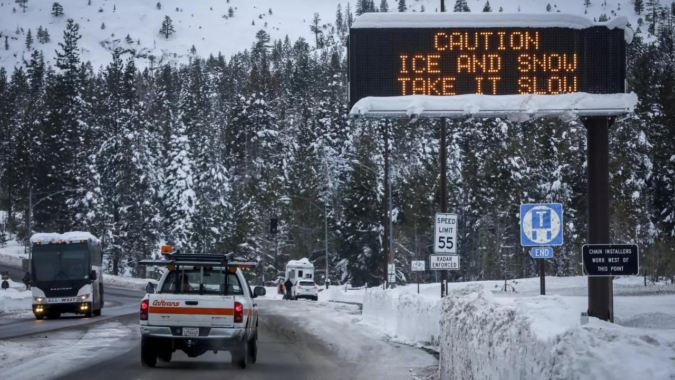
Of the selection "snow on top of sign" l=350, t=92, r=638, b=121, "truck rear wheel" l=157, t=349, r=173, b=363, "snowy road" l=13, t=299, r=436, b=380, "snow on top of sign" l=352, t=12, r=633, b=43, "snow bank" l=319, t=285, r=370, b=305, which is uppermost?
"snow on top of sign" l=352, t=12, r=633, b=43

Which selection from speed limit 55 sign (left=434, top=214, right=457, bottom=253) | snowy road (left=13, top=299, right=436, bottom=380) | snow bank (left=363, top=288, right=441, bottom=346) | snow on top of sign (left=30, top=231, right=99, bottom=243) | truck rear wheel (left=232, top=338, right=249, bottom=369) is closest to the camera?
snowy road (left=13, top=299, right=436, bottom=380)

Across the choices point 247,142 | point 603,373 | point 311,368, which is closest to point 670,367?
point 603,373

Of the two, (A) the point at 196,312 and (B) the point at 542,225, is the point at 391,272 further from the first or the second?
(A) the point at 196,312

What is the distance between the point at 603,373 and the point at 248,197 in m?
85.2

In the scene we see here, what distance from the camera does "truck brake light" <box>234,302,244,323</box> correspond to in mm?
15859

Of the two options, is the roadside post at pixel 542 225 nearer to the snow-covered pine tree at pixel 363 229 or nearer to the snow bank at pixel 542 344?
the snow bank at pixel 542 344

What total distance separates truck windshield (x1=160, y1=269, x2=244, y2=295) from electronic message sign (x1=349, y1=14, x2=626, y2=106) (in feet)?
14.2

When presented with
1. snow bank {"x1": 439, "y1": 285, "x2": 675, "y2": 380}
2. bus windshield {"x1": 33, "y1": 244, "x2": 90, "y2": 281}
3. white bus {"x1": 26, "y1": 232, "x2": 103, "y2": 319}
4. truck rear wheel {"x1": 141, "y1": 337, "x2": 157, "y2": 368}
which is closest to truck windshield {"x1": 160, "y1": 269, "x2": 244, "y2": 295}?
truck rear wheel {"x1": 141, "y1": 337, "x2": 157, "y2": 368}

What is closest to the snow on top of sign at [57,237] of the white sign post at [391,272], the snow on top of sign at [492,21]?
the white sign post at [391,272]

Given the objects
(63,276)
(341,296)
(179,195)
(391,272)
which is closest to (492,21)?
(63,276)

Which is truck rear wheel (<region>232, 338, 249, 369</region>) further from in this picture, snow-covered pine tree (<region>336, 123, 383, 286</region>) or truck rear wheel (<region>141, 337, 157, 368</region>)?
snow-covered pine tree (<region>336, 123, 383, 286</region>)

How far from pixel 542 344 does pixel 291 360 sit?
11286mm

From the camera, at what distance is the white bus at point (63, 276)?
35438 millimetres

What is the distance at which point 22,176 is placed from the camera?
112 m
